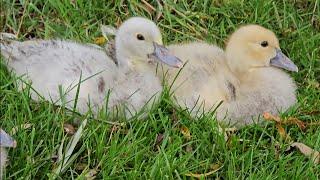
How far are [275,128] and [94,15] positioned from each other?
4.13 feet

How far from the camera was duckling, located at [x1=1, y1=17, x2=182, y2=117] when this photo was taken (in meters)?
3.94

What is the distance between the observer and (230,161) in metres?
3.77

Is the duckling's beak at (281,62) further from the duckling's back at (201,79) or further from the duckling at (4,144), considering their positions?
the duckling at (4,144)

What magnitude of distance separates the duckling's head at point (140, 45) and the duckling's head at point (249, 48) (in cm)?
29

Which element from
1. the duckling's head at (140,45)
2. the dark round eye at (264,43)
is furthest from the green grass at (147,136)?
the dark round eye at (264,43)

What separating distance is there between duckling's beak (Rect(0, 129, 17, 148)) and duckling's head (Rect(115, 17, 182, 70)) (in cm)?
83

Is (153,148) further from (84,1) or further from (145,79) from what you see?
(84,1)

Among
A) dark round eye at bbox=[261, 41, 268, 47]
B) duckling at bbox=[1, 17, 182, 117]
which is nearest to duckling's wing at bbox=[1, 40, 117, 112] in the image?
duckling at bbox=[1, 17, 182, 117]

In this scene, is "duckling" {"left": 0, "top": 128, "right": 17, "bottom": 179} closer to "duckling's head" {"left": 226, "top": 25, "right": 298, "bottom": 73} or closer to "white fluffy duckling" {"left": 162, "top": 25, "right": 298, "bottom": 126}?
"white fluffy duckling" {"left": 162, "top": 25, "right": 298, "bottom": 126}

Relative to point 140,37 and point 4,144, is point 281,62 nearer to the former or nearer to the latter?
point 140,37

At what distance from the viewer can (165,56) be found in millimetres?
4078

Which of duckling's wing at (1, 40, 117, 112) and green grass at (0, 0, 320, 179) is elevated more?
duckling's wing at (1, 40, 117, 112)

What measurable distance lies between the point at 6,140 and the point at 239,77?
126 cm

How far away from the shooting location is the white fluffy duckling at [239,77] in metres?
4.07
